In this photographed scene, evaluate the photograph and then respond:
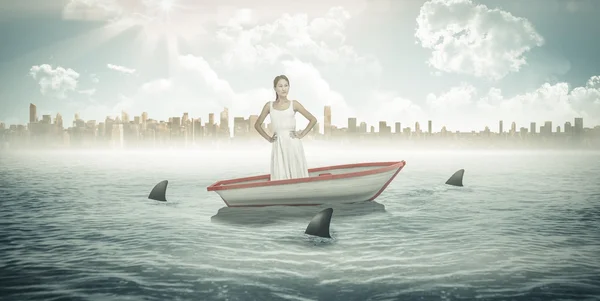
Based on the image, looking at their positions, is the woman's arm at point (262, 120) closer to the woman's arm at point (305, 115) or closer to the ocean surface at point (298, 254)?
the woman's arm at point (305, 115)

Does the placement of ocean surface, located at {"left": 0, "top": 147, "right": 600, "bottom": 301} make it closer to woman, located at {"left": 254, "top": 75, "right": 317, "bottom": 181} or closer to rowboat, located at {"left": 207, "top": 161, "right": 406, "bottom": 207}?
rowboat, located at {"left": 207, "top": 161, "right": 406, "bottom": 207}

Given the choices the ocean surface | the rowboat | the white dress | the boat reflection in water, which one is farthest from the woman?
the ocean surface

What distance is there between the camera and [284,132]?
48.5ft

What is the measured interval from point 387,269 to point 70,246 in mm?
6820

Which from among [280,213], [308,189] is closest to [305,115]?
[308,189]

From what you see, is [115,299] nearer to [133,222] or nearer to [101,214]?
[133,222]

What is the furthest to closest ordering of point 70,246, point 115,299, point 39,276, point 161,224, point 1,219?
point 1,219 → point 161,224 → point 70,246 → point 39,276 → point 115,299

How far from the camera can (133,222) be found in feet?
49.1

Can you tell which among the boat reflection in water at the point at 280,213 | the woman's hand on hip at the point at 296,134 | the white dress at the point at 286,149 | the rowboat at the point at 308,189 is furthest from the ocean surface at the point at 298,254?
the woman's hand on hip at the point at 296,134

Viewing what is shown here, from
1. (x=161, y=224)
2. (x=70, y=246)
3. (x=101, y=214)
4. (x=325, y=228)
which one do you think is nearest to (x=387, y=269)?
(x=325, y=228)

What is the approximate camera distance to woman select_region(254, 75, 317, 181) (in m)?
14.1

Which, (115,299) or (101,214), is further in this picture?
(101,214)

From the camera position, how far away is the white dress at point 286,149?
1440 cm

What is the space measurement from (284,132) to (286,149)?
0.57m
